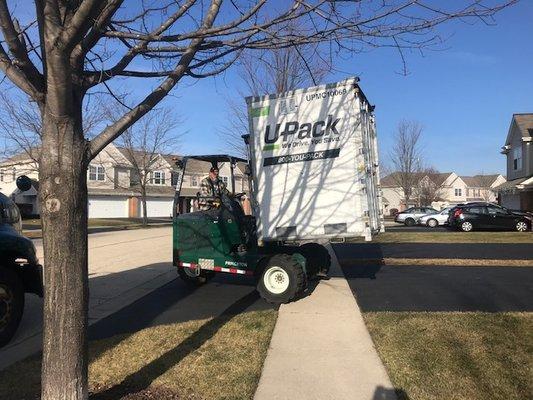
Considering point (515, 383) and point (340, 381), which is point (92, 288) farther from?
point (515, 383)

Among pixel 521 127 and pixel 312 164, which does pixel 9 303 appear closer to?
pixel 312 164

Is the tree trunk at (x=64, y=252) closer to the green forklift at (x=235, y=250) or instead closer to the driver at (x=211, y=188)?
the green forklift at (x=235, y=250)

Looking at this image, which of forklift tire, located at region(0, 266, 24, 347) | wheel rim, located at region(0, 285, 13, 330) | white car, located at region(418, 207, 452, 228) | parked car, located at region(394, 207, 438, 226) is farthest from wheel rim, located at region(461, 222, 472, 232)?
wheel rim, located at region(0, 285, 13, 330)

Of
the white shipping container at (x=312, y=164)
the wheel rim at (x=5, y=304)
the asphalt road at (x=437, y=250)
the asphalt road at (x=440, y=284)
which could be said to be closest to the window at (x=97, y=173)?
the asphalt road at (x=437, y=250)

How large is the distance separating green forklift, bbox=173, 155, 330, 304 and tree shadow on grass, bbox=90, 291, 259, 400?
76cm

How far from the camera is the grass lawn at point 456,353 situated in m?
4.39

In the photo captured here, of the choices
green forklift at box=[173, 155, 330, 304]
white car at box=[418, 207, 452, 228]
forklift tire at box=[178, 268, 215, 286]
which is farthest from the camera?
white car at box=[418, 207, 452, 228]

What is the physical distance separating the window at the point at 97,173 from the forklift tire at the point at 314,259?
4463cm

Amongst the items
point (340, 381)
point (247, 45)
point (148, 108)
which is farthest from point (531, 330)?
point (148, 108)

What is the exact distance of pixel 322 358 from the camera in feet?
17.4

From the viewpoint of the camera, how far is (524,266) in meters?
11.4

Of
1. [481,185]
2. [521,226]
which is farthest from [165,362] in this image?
[481,185]

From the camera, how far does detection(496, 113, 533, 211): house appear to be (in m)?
32.5

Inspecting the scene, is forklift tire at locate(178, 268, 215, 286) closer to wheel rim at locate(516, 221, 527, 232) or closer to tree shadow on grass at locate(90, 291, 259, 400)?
tree shadow on grass at locate(90, 291, 259, 400)
